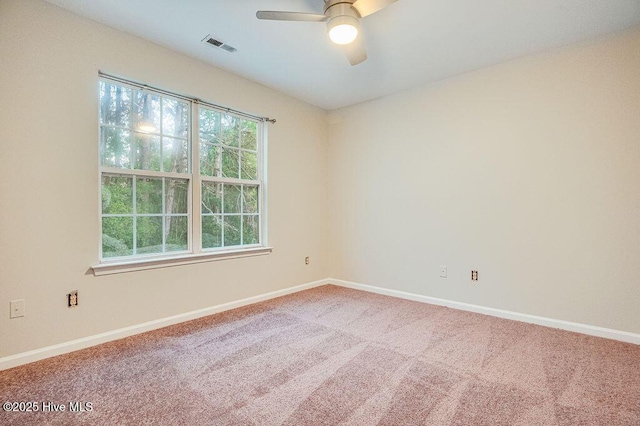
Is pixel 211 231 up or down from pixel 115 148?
down

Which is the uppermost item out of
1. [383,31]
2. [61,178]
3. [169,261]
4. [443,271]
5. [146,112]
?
[383,31]

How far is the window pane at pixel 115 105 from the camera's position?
2.51 metres

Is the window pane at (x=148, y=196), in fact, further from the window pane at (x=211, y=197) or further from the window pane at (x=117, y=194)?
the window pane at (x=211, y=197)

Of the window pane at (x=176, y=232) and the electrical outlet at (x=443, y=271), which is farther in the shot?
the electrical outlet at (x=443, y=271)

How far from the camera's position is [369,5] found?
1.89m

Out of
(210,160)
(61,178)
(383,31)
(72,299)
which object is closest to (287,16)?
(383,31)

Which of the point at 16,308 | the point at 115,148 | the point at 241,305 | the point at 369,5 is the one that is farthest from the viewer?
the point at 241,305

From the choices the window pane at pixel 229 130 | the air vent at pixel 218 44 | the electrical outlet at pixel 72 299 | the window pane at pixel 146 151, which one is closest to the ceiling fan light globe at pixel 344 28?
the air vent at pixel 218 44

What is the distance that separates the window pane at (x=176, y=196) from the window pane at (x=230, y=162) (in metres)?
0.47

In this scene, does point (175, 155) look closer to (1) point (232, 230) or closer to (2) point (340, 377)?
(1) point (232, 230)

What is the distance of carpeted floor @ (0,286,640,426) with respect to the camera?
1554 mm

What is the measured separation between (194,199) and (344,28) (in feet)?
6.66

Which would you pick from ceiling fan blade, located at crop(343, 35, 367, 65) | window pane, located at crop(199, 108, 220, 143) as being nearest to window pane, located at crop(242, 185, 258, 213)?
window pane, located at crop(199, 108, 220, 143)

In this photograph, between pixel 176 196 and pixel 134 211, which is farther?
pixel 176 196
